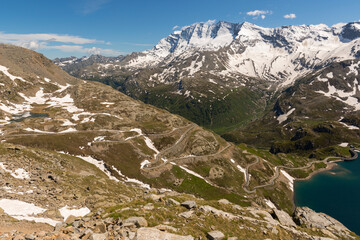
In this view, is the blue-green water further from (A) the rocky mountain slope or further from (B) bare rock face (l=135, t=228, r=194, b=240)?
(B) bare rock face (l=135, t=228, r=194, b=240)

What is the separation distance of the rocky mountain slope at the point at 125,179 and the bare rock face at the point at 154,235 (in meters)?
0.10

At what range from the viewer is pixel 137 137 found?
5118 inches

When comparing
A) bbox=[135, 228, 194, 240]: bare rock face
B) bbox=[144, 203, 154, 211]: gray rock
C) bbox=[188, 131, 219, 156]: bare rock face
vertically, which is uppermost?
bbox=[135, 228, 194, 240]: bare rock face

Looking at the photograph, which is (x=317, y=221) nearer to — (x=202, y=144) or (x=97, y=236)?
(x=97, y=236)

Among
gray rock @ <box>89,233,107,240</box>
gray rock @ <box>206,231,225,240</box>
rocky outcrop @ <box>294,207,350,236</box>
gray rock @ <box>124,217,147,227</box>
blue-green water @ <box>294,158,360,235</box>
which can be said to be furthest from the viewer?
blue-green water @ <box>294,158,360,235</box>

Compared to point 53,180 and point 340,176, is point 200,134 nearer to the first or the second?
point 53,180

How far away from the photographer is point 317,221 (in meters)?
43.7

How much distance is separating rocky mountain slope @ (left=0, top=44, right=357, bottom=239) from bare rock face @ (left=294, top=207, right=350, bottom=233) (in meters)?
0.29

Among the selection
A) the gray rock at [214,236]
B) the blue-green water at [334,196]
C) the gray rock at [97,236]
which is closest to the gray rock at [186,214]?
the gray rock at [214,236]

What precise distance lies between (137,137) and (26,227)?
106 m

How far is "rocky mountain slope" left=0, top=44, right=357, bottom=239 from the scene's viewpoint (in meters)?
24.3

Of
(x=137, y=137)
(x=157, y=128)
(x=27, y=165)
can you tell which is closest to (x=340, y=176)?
(x=157, y=128)

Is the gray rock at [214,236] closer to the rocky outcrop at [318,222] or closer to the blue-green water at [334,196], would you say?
the rocky outcrop at [318,222]

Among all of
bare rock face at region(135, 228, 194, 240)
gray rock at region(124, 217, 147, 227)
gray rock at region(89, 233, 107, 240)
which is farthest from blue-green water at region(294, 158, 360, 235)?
gray rock at region(89, 233, 107, 240)
